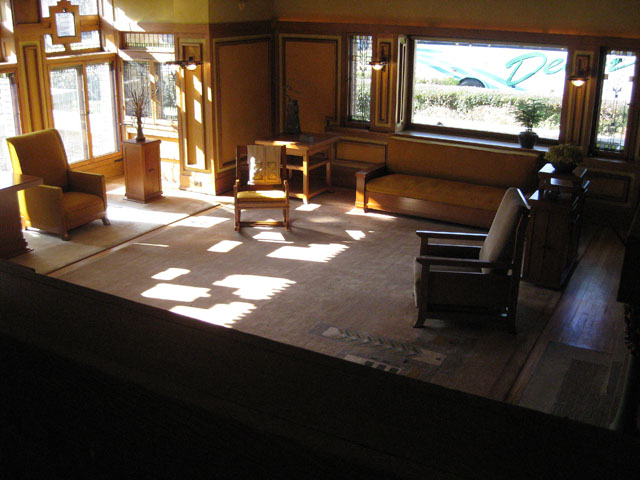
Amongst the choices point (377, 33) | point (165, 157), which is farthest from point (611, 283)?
point (165, 157)

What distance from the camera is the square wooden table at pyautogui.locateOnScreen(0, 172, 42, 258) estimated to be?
6559 millimetres

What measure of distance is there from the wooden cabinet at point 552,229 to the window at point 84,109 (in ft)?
19.9

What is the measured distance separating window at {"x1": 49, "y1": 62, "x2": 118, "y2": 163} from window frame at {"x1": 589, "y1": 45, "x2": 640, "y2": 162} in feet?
20.7

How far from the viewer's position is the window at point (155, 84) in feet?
29.9

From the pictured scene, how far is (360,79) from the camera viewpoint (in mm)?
9047

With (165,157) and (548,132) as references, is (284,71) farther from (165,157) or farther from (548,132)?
(548,132)

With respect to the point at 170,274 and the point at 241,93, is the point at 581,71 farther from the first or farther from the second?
the point at 170,274

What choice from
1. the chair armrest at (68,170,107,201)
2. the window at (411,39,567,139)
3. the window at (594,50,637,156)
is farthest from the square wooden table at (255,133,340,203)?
the window at (594,50,637,156)

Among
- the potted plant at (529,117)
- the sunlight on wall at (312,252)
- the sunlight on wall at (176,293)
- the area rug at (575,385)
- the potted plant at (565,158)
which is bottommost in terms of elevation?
the area rug at (575,385)

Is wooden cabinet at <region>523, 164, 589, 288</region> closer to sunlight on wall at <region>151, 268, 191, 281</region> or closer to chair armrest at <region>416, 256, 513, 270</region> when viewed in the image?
chair armrest at <region>416, 256, 513, 270</region>

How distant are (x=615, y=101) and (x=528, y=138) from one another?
1.00m

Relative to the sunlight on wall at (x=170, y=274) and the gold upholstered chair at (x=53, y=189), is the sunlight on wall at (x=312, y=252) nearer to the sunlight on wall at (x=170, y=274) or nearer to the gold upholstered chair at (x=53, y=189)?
the sunlight on wall at (x=170, y=274)

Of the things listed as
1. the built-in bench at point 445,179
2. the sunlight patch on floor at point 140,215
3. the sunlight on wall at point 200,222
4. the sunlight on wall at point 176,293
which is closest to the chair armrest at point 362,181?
the built-in bench at point 445,179

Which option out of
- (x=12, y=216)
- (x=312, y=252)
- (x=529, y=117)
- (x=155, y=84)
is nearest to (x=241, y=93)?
(x=155, y=84)
